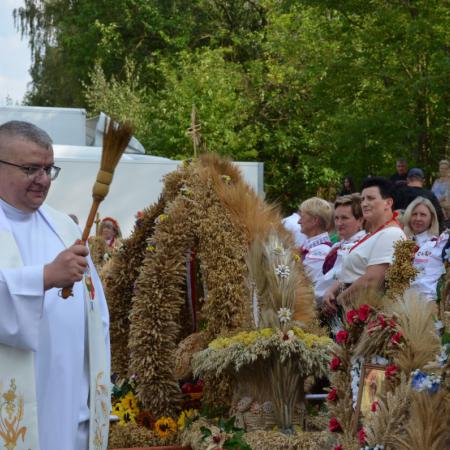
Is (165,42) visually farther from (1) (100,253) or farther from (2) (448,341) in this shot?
(2) (448,341)

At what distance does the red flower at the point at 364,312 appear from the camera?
199 inches

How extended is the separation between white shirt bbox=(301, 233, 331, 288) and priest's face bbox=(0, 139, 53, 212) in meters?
4.36

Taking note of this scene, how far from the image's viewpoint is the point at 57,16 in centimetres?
3584

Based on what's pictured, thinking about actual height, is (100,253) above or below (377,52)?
below

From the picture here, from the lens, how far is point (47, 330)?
4121mm

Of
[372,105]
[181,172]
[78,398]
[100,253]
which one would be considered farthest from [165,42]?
[78,398]

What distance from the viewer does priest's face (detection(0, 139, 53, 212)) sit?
407 cm

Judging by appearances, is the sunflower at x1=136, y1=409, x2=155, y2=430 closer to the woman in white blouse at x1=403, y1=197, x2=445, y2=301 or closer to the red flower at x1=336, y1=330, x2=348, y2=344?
the woman in white blouse at x1=403, y1=197, x2=445, y2=301

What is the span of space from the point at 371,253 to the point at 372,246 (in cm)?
5

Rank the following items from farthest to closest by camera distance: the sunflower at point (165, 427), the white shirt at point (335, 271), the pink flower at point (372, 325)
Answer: the white shirt at point (335, 271) < the sunflower at point (165, 427) < the pink flower at point (372, 325)

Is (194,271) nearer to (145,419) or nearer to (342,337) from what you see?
(145,419)

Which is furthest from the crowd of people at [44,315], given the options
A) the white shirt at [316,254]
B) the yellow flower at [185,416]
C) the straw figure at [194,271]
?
the white shirt at [316,254]

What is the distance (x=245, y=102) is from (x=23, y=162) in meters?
23.2

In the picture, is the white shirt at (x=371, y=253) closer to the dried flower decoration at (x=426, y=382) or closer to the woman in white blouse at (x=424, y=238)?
the woman in white blouse at (x=424, y=238)
